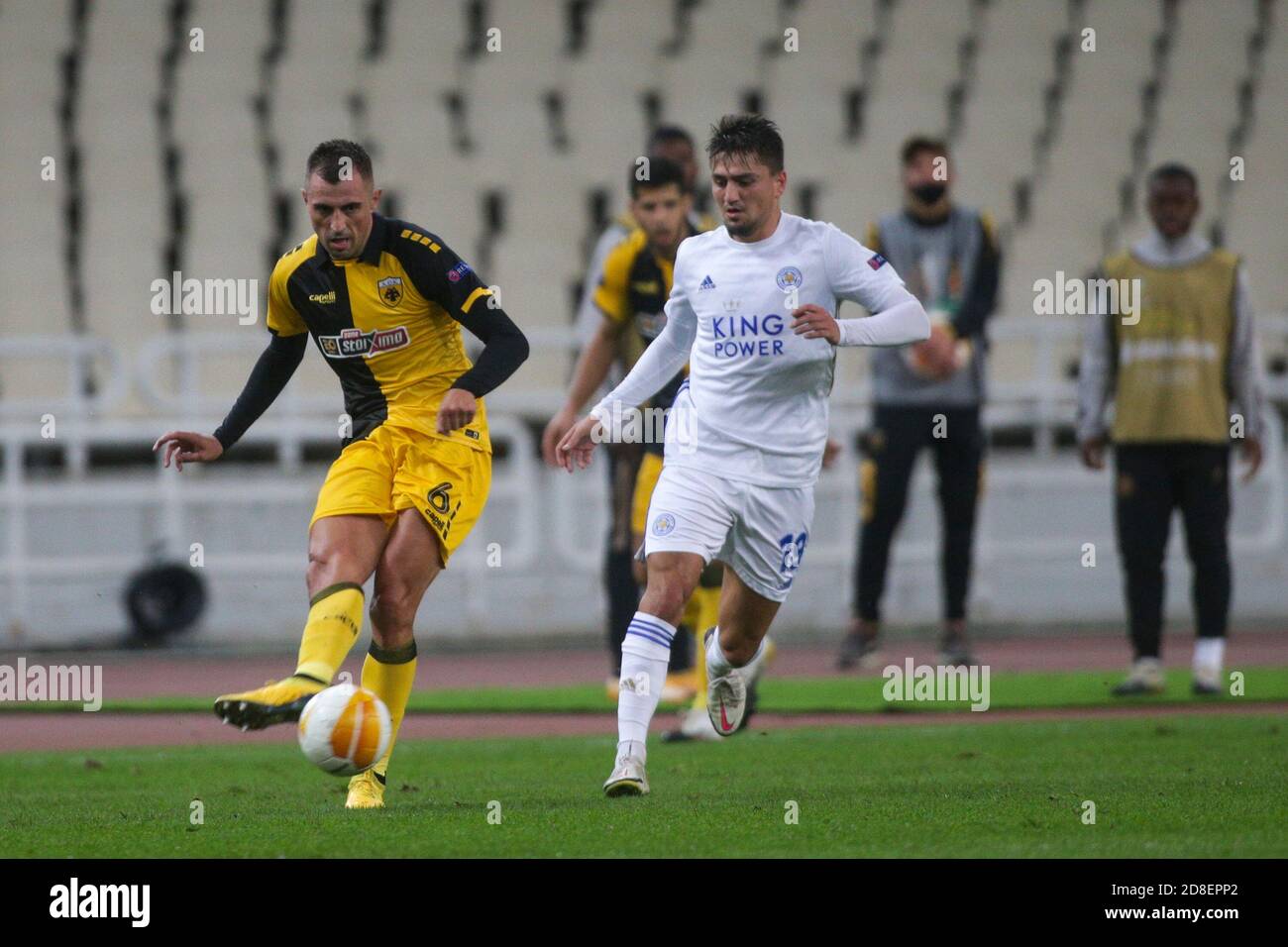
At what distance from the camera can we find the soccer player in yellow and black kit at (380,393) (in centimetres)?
625

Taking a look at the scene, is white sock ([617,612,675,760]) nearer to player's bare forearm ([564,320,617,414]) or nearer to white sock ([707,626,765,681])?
white sock ([707,626,765,681])

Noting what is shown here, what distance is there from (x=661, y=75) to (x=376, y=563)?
1599 cm

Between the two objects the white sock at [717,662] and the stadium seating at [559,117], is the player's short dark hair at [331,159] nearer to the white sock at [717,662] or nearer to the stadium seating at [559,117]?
the white sock at [717,662]

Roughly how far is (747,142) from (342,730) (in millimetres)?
2331

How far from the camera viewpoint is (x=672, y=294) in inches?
275

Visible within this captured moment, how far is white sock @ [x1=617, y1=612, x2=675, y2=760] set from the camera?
6410 millimetres

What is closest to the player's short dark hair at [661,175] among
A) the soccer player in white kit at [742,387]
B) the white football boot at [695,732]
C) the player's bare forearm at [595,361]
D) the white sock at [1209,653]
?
the player's bare forearm at [595,361]

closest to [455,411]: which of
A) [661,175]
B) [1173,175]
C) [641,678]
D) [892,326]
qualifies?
[641,678]

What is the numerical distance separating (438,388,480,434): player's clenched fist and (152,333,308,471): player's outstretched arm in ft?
2.68

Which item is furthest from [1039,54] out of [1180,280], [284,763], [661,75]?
[284,763]

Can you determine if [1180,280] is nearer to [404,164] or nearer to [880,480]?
[880,480]

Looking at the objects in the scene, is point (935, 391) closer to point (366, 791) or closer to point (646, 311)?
point (646, 311)

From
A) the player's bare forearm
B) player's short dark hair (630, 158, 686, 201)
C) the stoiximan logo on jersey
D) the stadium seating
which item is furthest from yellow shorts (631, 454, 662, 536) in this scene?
the stadium seating

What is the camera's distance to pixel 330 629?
604cm
